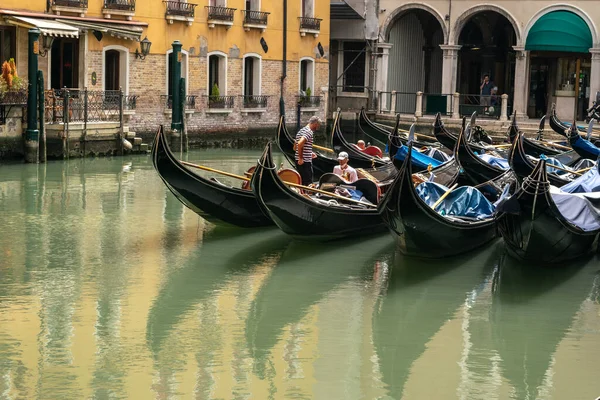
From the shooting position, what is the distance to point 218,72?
651 inches

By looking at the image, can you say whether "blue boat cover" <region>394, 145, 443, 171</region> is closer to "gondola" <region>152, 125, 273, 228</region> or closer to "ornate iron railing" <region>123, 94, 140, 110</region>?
"gondola" <region>152, 125, 273, 228</region>

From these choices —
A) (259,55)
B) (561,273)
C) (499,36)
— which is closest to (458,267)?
(561,273)

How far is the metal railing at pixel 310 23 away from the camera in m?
17.7

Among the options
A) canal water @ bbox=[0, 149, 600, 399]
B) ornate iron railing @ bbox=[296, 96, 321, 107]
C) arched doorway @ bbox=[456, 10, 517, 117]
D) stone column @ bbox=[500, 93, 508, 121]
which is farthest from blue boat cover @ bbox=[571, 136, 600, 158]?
arched doorway @ bbox=[456, 10, 517, 117]

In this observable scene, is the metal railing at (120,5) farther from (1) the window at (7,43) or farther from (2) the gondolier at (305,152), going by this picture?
(2) the gondolier at (305,152)

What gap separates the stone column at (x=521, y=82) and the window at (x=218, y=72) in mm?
4406

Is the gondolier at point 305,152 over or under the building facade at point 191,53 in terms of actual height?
under

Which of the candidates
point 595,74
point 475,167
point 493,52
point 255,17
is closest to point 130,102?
point 255,17

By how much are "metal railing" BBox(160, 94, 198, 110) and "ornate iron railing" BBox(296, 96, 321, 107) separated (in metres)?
2.43

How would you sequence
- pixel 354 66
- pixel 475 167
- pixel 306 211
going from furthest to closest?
pixel 354 66 → pixel 475 167 → pixel 306 211

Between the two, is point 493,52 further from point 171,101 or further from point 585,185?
point 585,185

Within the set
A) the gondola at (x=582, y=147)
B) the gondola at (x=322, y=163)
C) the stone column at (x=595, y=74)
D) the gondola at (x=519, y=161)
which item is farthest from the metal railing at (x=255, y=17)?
the gondola at (x=519, y=161)

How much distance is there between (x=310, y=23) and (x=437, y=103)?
233cm

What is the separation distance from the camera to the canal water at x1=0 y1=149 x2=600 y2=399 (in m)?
5.28
